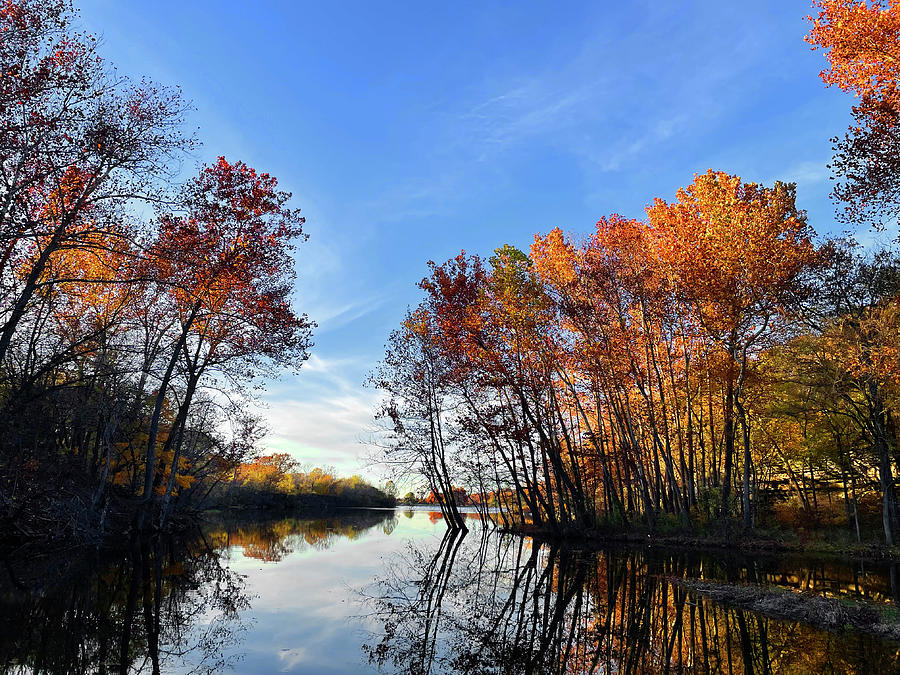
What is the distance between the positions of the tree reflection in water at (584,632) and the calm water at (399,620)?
0.03 metres

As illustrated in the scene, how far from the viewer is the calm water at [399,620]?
5410mm

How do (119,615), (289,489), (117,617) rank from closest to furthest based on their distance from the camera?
(117,617)
(119,615)
(289,489)

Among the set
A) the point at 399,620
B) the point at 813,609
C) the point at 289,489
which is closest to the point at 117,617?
the point at 399,620

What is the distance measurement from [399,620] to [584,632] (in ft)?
8.68

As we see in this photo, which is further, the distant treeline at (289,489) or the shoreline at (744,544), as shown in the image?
the distant treeline at (289,489)

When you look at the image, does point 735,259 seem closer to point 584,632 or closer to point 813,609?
point 813,609

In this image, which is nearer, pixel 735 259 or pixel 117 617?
pixel 117 617

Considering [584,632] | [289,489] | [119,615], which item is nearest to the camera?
[584,632]

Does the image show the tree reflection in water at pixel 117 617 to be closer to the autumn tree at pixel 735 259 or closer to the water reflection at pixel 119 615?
the water reflection at pixel 119 615

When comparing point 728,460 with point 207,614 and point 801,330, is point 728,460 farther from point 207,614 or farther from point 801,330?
point 207,614

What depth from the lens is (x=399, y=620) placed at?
754 centimetres

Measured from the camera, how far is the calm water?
5410 mm

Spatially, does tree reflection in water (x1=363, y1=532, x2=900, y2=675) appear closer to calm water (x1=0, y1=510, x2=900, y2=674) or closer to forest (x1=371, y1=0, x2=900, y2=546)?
calm water (x1=0, y1=510, x2=900, y2=674)

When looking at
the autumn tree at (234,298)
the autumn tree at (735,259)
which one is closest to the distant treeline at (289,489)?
the autumn tree at (234,298)
